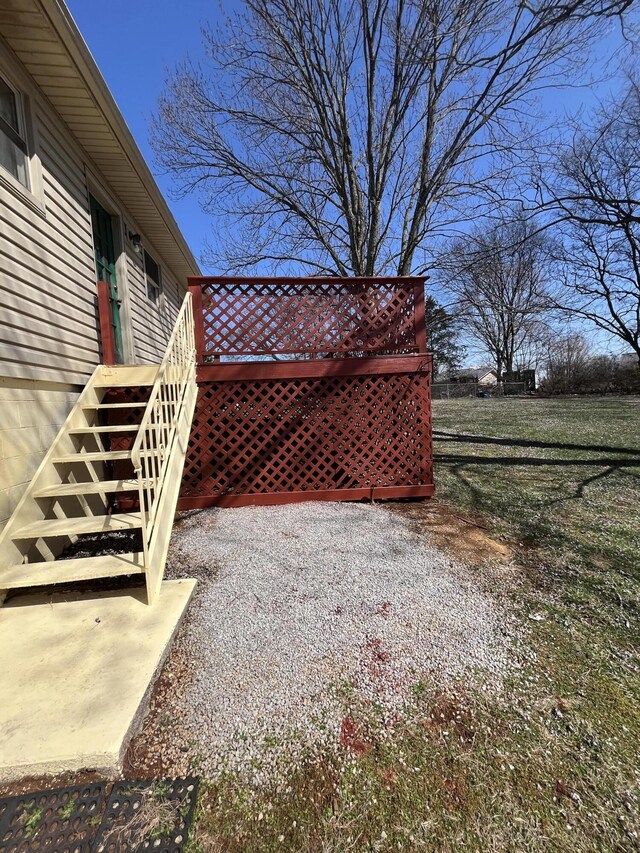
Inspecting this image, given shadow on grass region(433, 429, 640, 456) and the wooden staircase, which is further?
shadow on grass region(433, 429, 640, 456)

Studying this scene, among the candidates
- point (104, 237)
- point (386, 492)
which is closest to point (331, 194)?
point (104, 237)

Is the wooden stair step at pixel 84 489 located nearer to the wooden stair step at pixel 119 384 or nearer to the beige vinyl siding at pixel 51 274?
the beige vinyl siding at pixel 51 274

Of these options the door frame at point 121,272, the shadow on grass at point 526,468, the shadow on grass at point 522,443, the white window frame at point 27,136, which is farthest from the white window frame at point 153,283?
the shadow on grass at point 522,443

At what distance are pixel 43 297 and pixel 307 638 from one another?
3.42m

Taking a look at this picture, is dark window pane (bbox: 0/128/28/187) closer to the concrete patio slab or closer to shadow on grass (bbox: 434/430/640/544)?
the concrete patio slab

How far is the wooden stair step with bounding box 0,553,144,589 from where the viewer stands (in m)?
2.31

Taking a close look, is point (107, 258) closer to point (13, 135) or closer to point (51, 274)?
point (51, 274)

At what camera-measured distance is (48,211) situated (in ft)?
11.6

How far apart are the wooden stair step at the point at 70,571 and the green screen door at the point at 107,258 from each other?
10.8 ft

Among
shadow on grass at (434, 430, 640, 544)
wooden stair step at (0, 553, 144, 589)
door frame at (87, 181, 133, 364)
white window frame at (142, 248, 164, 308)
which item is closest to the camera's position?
wooden stair step at (0, 553, 144, 589)

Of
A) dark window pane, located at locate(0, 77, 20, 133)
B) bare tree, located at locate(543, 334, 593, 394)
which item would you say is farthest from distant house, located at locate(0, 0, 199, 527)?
bare tree, located at locate(543, 334, 593, 394)

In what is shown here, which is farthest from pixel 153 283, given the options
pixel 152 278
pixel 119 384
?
pixel 119 384

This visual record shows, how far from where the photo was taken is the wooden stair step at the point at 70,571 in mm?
2311

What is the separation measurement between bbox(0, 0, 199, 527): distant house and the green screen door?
0.03 m
